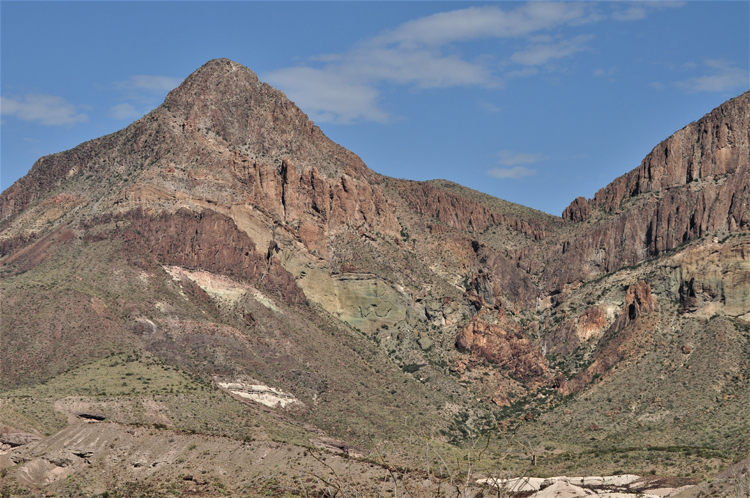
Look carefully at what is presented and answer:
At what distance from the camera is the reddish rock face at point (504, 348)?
157 meters

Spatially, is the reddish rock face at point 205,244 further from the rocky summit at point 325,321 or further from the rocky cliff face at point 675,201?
the rocky cliff face at point 675,201

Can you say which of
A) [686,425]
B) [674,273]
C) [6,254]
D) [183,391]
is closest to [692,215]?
[674,273]

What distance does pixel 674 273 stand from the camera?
159500 mm

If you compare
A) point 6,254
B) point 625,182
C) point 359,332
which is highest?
point 625,182

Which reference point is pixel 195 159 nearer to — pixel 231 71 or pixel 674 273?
pixel 231 71

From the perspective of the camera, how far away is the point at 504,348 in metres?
159

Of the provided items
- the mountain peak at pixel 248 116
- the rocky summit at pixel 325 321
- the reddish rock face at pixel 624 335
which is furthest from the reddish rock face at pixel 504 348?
the mountain peak at pixel 248 116

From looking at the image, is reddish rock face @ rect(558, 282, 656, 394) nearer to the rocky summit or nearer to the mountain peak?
the rocky summit

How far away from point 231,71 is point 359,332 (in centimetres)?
5724

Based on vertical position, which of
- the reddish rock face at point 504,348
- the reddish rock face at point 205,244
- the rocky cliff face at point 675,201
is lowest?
the reddish rock face at point 504,348

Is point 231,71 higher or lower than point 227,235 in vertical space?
higher

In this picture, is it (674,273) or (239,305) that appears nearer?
(239,305)

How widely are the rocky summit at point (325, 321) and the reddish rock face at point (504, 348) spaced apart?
43 cm

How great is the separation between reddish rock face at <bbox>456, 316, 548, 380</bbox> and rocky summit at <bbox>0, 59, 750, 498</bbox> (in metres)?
0.43
